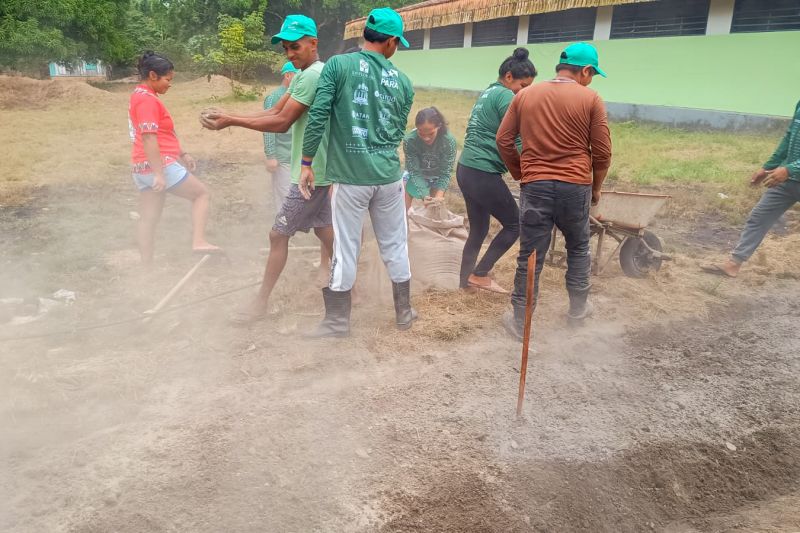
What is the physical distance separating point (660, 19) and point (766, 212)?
845 centimetres

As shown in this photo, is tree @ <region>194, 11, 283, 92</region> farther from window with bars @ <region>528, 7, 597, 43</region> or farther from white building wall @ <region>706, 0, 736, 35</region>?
white building wall @ <region>706, 0, 736, 35</region>

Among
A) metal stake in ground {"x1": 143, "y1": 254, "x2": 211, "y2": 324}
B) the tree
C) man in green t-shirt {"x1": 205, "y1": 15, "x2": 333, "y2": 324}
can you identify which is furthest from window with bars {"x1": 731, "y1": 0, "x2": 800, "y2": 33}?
the tree

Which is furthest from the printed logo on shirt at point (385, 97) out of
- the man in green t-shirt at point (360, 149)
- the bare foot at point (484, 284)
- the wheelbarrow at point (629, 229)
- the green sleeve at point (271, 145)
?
the wheelbarrow at point (629, 229)

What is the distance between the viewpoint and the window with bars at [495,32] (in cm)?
1634

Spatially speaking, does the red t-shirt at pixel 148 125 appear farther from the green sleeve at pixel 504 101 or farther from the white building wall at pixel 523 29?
the white building wall at pixel 523 29

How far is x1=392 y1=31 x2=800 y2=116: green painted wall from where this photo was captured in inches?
402

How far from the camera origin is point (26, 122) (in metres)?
13.9

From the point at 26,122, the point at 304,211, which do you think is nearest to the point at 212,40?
the point at 26,122

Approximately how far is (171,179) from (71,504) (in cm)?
330

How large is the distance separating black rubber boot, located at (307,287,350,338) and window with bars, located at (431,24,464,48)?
17.1 m

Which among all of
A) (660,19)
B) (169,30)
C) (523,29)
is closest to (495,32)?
(523,29)

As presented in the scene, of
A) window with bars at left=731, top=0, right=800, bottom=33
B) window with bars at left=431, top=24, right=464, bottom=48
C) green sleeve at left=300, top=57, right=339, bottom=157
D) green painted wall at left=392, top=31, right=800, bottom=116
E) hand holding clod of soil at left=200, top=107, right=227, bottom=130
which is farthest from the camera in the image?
window with bars at left=431, top=24, right=464, bottom=48

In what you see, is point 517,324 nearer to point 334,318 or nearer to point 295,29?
point 334,318

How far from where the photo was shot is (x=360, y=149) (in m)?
3.67
